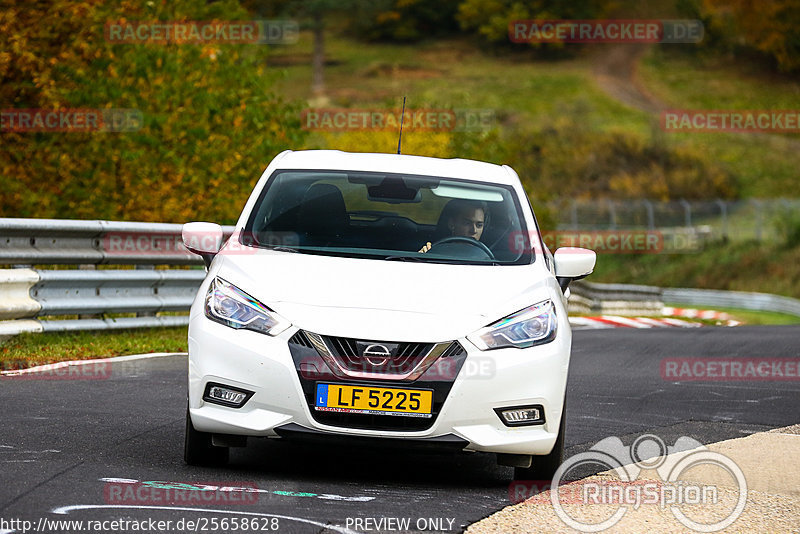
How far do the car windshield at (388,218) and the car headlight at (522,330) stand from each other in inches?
26.4

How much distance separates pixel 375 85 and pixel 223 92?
270 feet

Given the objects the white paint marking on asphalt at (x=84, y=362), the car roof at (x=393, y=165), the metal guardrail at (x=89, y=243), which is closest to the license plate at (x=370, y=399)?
the car roof at (x=393, y=165)

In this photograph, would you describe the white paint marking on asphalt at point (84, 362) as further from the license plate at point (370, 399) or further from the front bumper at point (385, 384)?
the license plate at point (370, 399)

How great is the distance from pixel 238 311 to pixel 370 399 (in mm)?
785

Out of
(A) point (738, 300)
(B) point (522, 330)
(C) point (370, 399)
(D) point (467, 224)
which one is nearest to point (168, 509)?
(C) point (370, 399)

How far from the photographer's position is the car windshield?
7410 millimetres

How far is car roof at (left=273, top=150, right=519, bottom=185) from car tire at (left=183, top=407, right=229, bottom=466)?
6.25 ft

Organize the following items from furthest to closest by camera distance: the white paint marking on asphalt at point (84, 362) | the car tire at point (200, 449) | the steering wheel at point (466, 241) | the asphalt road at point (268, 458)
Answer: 1. the white paint marking on asphalt at point (84, 362)
2. the steering wheel at point (466, 241)
3. the car tire at point (200, 449)
4. the asphalt road at point (268, 458)

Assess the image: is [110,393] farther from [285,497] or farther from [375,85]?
[375,85]

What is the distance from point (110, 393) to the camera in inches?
361

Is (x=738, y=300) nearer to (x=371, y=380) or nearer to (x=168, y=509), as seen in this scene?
(x=371, y=380)

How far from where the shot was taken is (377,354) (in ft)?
20.6

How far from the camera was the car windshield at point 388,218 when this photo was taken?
741cm

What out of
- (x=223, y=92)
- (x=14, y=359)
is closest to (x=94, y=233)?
(x=14, y=359)
